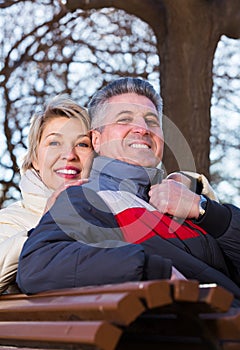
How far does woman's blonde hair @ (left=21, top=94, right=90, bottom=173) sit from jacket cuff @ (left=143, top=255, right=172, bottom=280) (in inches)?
68.5

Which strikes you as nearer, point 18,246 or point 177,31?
point 18,246

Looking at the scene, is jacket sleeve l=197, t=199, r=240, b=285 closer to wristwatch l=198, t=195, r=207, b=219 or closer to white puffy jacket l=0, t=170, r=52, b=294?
wristwatch l=198, t=195, r=207, b=219

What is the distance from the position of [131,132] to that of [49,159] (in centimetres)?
67

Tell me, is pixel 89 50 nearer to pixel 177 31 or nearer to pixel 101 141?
pixel 177 31

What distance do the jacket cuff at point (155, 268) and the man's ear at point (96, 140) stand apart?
55.2 inches

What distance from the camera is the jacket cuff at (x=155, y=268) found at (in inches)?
89.9

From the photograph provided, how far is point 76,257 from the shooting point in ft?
7.66

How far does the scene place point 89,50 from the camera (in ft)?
28.4

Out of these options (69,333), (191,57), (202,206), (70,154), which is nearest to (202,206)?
(202,206)

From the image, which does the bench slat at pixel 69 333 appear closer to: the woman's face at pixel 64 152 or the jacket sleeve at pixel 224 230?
the jacket sleeve at pixel 224 230

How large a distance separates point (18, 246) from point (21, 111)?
228 inches

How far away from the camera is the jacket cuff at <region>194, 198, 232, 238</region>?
3.10 metres

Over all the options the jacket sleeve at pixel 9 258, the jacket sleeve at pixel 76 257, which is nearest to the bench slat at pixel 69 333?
the jacket sleeve at pixel 76 257

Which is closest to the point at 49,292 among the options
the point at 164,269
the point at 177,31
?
the point at 164,269
